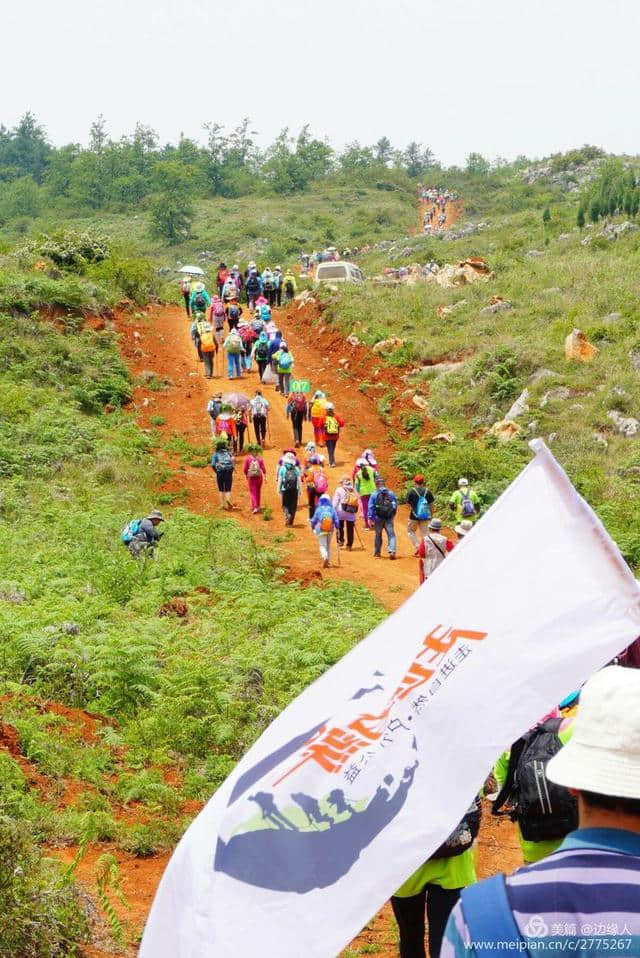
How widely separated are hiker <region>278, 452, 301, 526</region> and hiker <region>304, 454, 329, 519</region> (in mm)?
232

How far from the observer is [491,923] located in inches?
91.6

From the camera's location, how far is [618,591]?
399cm

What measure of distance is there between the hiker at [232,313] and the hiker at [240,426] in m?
6.41

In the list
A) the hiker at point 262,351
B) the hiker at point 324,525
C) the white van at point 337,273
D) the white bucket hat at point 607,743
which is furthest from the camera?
the white van at point 337,273

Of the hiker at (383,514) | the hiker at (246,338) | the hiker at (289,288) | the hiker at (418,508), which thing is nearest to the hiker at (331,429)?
the hiker at (383,514)

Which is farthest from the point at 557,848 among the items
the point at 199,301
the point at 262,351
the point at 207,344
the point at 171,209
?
the point at 171,209

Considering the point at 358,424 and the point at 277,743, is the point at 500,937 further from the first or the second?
the point at 358,424

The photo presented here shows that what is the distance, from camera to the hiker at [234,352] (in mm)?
28089

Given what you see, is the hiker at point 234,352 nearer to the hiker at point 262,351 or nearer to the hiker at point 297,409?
the hiker at point 262,351

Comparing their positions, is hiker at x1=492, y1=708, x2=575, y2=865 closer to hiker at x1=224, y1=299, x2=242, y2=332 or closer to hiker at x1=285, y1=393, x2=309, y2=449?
hiker at x1=285, y1=393, x2=309, y2=449

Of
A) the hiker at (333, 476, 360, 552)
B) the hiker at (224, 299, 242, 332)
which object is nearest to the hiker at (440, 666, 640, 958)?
the hiker at (333, 476, 360, 552)

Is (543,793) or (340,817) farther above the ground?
(340,817)

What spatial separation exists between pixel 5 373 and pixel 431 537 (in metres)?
15.9

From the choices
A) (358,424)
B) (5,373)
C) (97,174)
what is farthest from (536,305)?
(97,174)
